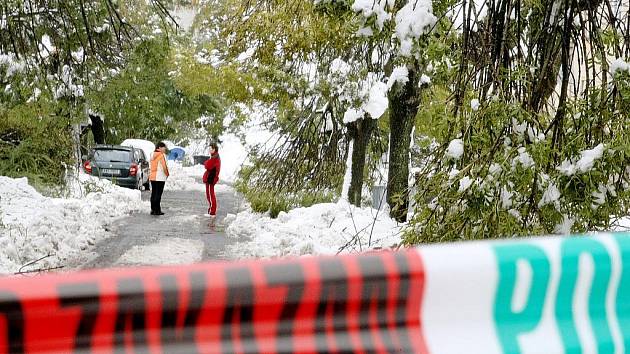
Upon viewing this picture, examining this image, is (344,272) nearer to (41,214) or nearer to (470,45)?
(470,45)

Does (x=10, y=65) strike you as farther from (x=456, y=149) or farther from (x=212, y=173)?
(x=456, y=149)

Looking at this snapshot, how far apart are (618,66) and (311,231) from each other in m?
7.74

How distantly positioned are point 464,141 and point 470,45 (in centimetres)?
97

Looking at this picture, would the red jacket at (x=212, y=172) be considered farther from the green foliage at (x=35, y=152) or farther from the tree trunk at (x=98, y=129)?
the tree trunk at (x=98, y=129)

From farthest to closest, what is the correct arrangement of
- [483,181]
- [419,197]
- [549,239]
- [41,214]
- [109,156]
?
[109,156], [41,214], [419,197], [483,181], [549,239]

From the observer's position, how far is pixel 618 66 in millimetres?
4949

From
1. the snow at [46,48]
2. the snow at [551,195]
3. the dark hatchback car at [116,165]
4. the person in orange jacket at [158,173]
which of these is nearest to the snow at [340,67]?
the person in orange jacket at [158,173]

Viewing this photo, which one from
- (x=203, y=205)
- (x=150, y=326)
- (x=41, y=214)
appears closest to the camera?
(x=150, y=326)

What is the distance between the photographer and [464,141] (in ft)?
16.5

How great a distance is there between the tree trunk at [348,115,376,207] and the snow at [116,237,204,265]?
4.81m

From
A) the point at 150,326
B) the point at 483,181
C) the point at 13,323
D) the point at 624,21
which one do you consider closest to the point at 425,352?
the point at 150,326

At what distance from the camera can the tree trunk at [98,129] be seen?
33.1 metres

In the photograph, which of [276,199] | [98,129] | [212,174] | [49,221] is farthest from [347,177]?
[98,129]

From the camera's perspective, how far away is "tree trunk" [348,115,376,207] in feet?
49.0
